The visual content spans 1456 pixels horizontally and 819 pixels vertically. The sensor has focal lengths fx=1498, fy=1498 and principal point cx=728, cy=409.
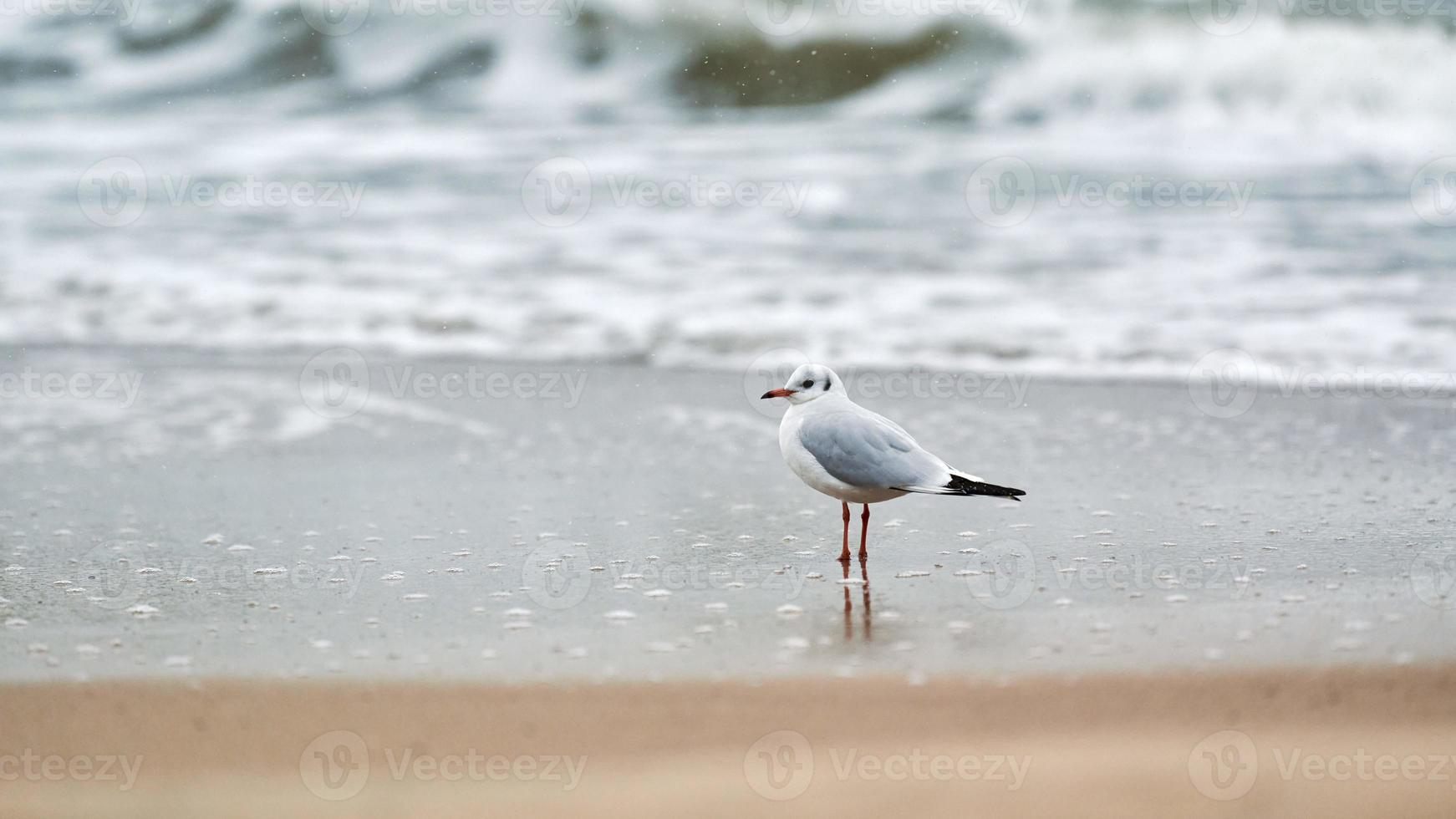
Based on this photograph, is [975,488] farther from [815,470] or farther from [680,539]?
[680,539]

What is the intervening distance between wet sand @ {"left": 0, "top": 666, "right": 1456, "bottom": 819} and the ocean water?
135 inches

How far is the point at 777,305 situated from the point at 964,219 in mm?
→ 2030

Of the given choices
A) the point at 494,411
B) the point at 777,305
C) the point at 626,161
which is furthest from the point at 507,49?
the point at 494,411

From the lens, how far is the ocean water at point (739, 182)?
700 centimetres

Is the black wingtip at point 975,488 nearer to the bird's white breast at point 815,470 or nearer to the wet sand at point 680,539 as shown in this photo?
the bird's white breast at point 815,470

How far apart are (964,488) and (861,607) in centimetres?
39

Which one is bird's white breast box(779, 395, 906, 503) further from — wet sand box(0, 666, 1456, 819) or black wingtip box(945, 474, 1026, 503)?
wet sand box(0, 666, 1456, 819)

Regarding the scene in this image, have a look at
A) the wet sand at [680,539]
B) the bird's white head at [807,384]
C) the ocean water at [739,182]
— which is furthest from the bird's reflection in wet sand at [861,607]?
the ocean water at [739,182]

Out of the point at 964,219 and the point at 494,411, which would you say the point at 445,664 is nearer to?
the point at 494,411

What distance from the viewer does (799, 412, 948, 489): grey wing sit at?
12.1ft

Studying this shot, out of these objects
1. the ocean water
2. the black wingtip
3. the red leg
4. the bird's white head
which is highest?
the ocean water

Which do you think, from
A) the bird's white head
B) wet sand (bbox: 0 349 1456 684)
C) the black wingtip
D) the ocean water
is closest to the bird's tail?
the black wingtip

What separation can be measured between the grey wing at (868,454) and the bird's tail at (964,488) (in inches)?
0.8

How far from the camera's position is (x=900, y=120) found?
40.1 ft
